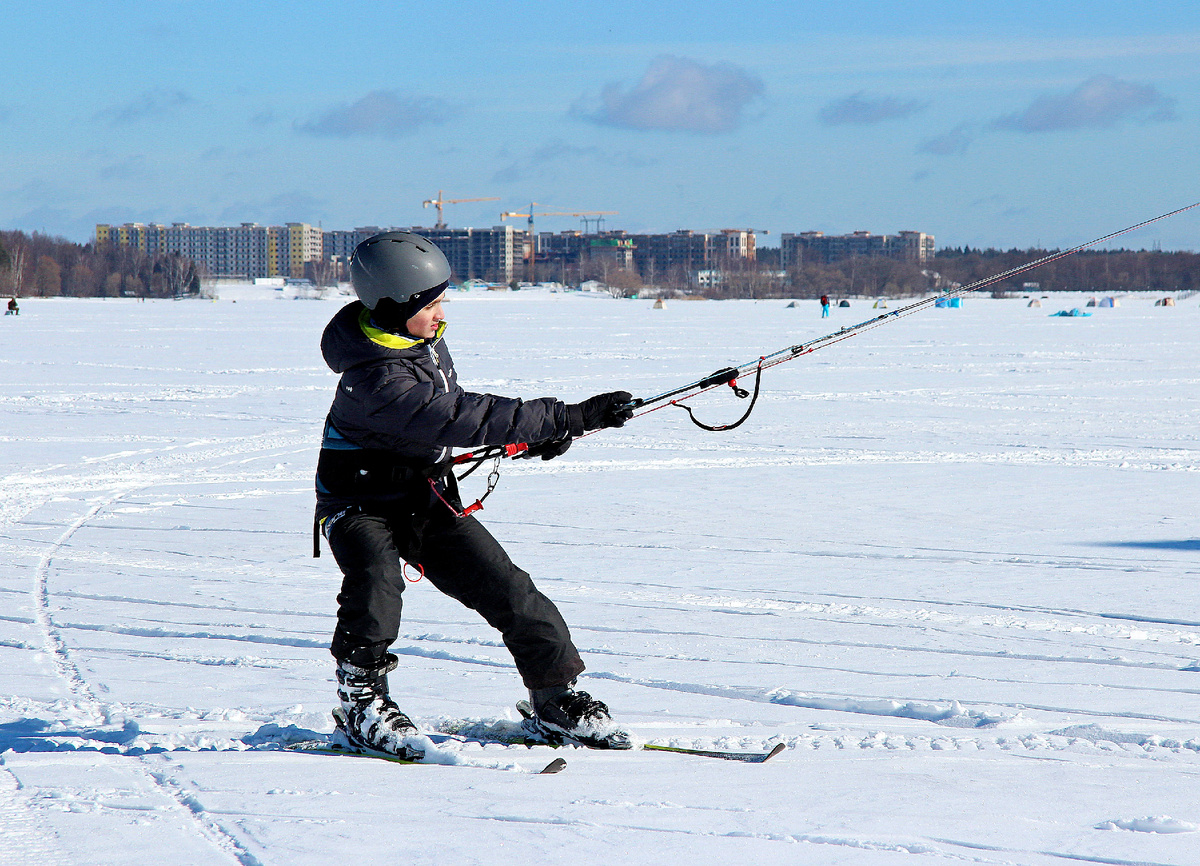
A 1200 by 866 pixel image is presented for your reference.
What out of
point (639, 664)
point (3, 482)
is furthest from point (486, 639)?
point (3, 482)

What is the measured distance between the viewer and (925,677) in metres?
4.21

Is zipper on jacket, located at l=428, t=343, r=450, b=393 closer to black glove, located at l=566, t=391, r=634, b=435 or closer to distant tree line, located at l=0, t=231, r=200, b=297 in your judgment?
black glove, located at l=566, t=391, r=634, b=435

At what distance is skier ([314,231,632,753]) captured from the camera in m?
3.19

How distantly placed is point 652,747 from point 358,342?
1.47 metres

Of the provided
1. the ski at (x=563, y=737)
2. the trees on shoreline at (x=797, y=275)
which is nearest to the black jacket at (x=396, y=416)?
the ski at (x=563, y=737)

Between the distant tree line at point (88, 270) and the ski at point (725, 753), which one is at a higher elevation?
the distant tree line at point (88, 270)

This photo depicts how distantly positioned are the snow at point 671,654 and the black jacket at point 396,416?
81cm

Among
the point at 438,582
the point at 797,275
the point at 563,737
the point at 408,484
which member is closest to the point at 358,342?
the point at 408,484

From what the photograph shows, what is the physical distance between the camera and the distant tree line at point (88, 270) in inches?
4478

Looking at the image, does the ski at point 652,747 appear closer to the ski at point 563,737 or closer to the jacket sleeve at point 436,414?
the ski at point 563,737

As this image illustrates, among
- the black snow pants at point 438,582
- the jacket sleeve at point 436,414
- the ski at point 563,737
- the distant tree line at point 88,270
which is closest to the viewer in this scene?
the jacket sleeve at point 436,414

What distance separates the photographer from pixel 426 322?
332 centimetres

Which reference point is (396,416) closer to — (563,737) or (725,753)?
(563,737)

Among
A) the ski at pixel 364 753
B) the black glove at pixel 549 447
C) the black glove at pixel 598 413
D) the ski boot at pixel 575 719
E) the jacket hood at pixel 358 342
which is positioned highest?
the jacket hood at pixel 358 342
